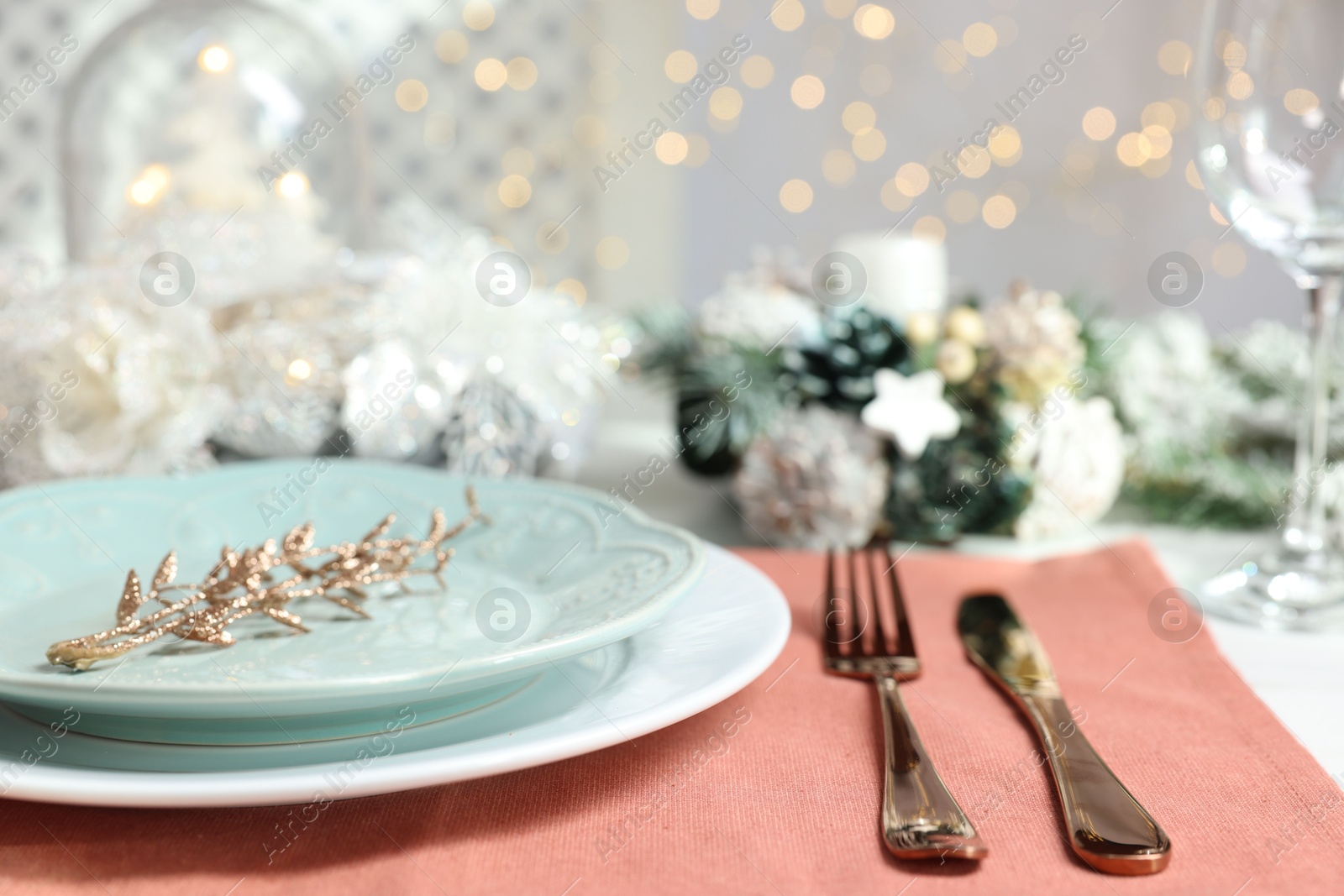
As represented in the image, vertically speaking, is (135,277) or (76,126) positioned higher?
(76,126)

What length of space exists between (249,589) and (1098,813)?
13.2 inches

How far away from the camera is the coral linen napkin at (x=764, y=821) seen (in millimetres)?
295

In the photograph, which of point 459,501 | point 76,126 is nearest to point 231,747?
point 459,501

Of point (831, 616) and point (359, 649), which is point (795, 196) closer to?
point (831, 616)

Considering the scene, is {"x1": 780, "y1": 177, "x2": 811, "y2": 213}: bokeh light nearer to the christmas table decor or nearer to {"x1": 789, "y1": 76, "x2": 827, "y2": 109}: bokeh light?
{"x1": 789, "y1": 76, "x2": 827, "y2": 109}: bokeh light

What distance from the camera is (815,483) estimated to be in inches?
29.1

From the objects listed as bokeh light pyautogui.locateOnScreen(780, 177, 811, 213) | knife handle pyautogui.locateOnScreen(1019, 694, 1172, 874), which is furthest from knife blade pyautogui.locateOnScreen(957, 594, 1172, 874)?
bokeh light pyautogui.locateOnScreen(780, 177, 811, 213)

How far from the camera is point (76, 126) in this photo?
147cm

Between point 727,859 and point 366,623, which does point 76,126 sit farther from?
point 727,859

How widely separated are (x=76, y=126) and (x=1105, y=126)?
2195 mm

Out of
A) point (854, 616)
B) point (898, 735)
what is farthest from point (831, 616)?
point (898, 735)

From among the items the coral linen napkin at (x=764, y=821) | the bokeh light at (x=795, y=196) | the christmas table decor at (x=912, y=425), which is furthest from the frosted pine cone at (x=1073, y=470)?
the bokeh light at (x=795, y=196)

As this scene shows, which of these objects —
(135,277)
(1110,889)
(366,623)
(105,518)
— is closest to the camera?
(1110,889)

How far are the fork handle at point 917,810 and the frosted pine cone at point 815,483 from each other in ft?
1.14
